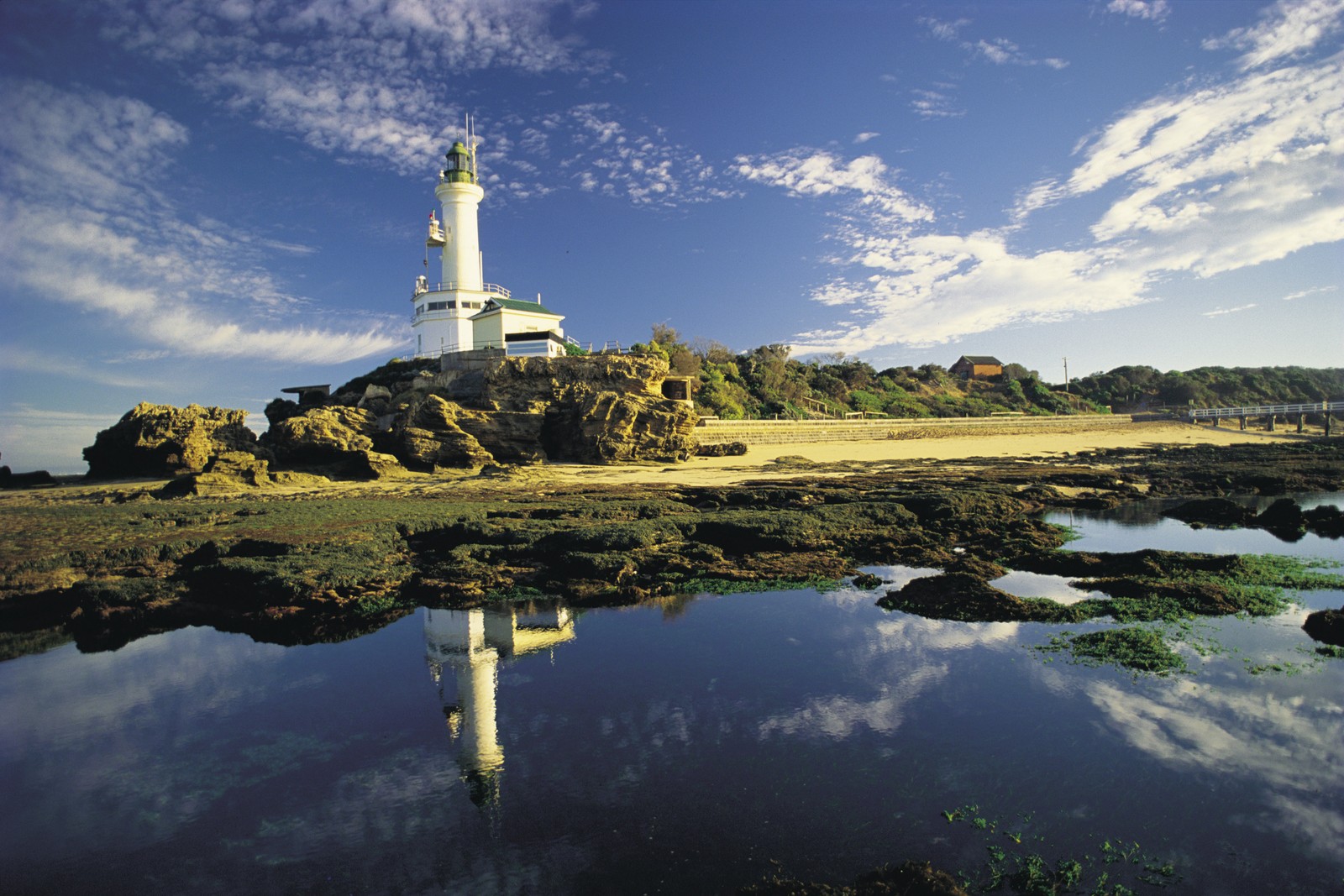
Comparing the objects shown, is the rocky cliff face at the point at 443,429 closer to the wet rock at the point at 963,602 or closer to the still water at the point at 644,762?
the still water at the point at 644,762

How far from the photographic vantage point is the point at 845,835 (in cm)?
396

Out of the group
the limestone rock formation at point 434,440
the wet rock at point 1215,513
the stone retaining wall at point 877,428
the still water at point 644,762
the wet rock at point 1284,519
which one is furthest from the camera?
the stone retaining wall at point 877,428

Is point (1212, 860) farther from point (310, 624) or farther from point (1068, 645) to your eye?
point (310, 624)

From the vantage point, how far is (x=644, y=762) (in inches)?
193

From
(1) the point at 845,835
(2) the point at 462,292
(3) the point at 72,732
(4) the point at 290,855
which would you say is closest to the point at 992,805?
(1) the point at 845,835

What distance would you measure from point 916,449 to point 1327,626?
96.2ft

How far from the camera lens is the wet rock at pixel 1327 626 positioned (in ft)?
23.4

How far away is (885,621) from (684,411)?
20.1 m

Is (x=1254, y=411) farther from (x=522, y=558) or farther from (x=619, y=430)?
(x=522, y=558)

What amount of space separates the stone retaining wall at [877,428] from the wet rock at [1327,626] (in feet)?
80.6

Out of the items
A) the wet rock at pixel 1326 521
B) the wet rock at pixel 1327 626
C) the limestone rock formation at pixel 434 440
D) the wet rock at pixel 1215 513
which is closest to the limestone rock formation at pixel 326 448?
the limestone rock formation at pixel 434 440

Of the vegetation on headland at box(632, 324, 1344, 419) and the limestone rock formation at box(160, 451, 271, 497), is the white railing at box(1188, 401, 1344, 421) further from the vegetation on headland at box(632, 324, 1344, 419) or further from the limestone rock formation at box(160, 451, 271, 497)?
the limestone rock formation at box(160, 451, 271, 497)

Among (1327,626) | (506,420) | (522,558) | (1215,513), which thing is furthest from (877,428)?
(1327,626)

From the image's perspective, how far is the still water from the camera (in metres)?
3.81
